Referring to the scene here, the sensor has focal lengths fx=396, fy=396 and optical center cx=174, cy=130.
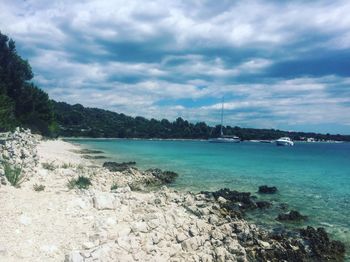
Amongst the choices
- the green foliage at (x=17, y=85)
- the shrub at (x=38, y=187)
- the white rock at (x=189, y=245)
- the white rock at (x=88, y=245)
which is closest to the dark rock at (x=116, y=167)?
the green foliage at (x=17, y=85)

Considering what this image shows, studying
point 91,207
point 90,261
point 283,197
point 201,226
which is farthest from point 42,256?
point 283,197

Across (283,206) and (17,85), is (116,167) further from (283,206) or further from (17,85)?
(17,85)

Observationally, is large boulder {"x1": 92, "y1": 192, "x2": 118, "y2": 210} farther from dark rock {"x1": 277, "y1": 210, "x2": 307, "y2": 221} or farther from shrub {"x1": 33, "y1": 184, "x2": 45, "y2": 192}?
dark rock {"x1": 277, "y1": 210, "x2": 307, "y2": 221}

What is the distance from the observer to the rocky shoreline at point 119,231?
10.5m

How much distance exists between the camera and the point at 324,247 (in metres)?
14.6

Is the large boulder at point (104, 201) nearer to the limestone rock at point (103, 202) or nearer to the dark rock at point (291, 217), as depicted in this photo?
the limestone rock at point (103, 202)

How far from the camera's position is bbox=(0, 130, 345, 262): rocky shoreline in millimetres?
10531

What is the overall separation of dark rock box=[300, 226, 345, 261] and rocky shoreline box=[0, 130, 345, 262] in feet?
0.11

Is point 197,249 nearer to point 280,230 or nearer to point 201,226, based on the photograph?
point 201,226

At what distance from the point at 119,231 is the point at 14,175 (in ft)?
19.3

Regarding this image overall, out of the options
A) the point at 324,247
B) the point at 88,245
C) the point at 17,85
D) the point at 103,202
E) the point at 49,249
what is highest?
the point at 17,85

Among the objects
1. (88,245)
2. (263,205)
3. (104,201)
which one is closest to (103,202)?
(104,201)

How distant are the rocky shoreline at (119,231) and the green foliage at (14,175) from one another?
0.08 meters

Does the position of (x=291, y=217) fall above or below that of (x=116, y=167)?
below
